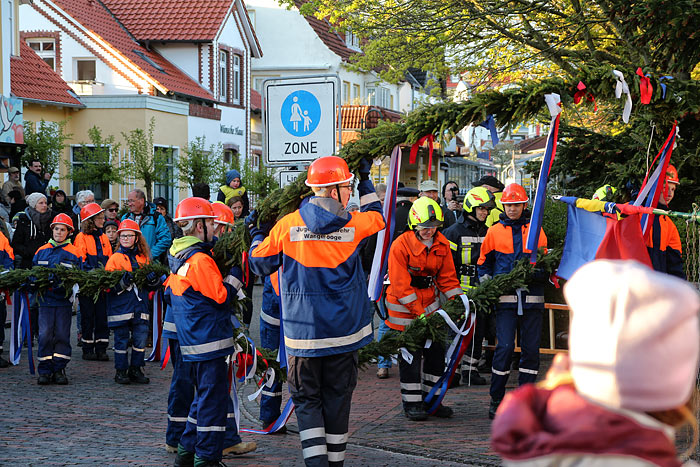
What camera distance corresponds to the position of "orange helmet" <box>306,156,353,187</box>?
5.91m

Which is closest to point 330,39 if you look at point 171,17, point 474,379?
point 171,17

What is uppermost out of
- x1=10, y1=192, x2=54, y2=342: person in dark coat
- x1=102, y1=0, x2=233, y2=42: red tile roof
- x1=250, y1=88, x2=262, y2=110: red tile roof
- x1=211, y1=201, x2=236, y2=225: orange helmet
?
x1=102, y1=0, x2=233, y2=42: red tile roof

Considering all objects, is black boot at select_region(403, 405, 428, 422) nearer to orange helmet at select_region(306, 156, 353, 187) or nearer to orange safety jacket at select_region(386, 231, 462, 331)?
orange safety jacket at select_region(386, 231, 462, 331)

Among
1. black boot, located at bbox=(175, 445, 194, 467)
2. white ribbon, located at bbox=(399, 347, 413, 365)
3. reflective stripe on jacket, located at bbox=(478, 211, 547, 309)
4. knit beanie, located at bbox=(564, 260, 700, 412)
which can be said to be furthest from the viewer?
reflective stripe on jacket, located at bbox=(478, 211, 547, 309)

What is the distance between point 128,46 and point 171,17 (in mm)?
3478

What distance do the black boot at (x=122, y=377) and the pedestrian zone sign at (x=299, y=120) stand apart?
289cm

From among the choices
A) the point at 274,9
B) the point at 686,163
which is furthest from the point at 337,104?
the point at 274,9

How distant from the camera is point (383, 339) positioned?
789cm

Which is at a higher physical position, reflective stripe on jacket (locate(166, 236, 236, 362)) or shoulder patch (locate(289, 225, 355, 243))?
shoulder patch (locate(289, 225, 355, 243))

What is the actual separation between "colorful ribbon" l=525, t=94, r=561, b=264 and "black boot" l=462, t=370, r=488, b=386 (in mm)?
3254

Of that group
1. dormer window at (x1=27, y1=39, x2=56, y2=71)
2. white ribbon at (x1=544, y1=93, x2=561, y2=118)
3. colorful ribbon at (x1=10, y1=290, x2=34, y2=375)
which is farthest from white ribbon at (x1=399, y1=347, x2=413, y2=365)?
dormer window at (x1=27, y1=39, x2=56, y2=71)

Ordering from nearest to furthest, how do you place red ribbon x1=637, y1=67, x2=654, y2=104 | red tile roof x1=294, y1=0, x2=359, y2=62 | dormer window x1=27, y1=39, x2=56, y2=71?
red ribbon x1=637, y1=67, x2=654, y2=104, dormer window x1=27, y1=39, x2=56, y2=71, red tile roof x1=294, y1=0, x2=359, y2=62

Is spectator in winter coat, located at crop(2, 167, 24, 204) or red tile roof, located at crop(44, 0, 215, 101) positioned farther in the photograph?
red tile roof, located at crop(44, 0, 215, 101)

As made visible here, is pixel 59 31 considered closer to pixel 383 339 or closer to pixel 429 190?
pixel 429 190
